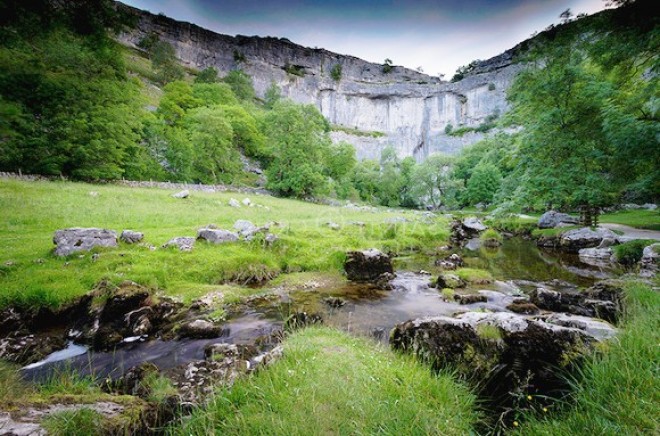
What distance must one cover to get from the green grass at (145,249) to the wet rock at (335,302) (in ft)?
8.99

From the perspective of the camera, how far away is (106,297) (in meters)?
6.95

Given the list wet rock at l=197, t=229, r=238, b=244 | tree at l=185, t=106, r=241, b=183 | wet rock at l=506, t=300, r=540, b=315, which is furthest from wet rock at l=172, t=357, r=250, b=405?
tree at l=185, t=106, r=241, b=183

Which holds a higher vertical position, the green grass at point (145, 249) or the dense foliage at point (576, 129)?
the dense foliage at point (576, 129)

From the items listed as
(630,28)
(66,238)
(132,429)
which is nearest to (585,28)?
(630,28)

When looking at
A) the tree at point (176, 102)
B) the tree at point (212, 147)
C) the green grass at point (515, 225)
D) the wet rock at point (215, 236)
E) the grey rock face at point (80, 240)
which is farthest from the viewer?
the tree at point (176, 102)

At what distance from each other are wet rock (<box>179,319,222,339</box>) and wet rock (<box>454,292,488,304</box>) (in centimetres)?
681

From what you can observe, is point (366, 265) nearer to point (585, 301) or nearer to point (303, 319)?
point (303, 319)

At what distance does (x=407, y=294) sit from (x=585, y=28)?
39.0 ft

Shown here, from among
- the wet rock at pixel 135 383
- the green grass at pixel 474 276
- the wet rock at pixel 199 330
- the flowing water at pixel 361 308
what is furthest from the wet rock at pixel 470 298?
the wet rock at pixel 135 383

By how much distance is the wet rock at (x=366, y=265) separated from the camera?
10.8 metres

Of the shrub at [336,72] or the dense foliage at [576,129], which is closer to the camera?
the dense foliage at [576,129]

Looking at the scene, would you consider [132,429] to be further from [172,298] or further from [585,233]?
[585,233]

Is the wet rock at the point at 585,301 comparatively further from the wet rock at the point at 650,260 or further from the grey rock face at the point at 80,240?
the grey rock face at the point at 80,240

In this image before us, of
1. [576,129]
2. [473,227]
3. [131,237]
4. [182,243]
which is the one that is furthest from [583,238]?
[131,237]
